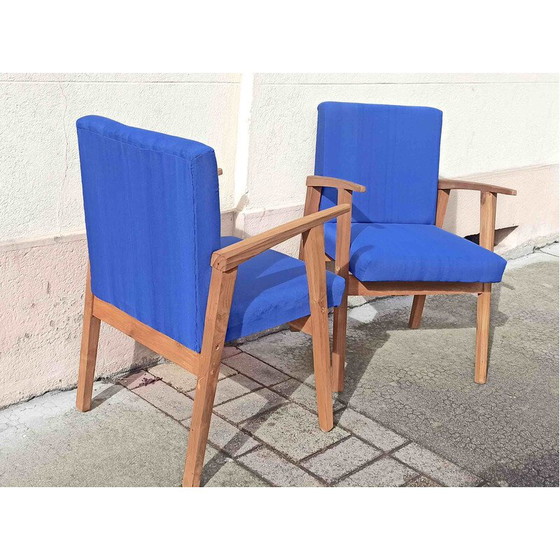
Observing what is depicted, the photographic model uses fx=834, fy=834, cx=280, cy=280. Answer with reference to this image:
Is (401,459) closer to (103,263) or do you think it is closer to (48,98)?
(103,263)

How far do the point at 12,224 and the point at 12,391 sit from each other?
23.7 inches

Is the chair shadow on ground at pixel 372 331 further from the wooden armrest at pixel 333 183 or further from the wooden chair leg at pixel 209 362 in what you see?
the wooden armrest at pixel 333 183

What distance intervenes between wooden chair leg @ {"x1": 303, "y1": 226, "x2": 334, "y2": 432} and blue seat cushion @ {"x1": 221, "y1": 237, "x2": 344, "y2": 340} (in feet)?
0.12

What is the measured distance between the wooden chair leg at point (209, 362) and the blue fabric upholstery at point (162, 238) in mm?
38

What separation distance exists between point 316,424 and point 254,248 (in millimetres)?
866

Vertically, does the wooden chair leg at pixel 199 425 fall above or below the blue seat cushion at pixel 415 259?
below

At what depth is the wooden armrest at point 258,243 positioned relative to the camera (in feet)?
7.49

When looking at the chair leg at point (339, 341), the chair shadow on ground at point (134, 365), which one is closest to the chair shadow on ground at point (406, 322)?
the chair leg at point (339, 341)

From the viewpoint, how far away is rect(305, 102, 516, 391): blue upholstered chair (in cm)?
312

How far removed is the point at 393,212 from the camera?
11.8 ft

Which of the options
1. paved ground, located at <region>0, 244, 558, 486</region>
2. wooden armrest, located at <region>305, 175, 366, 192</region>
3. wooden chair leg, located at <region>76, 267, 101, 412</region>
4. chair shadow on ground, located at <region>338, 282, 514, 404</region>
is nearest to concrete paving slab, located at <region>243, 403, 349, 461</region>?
paved ground, located at <region>0, 244, 558, 486</region>

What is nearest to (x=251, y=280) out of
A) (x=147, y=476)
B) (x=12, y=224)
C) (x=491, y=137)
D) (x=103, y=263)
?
(x=103, y=263)

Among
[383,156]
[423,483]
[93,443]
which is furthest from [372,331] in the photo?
[93,443]

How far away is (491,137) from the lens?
16.0ft
